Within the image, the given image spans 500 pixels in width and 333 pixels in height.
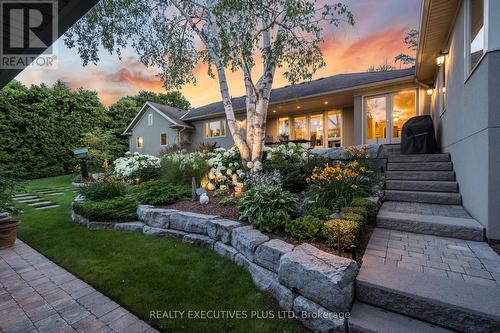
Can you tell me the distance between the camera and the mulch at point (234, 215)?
103 inches

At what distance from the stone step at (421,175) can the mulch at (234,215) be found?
2.16 m

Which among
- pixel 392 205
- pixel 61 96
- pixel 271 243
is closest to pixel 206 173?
pixel 271 243

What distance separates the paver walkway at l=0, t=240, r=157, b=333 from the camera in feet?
6.78

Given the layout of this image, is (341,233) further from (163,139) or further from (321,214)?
(163,139)

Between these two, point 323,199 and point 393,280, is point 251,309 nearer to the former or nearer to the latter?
point 393,280

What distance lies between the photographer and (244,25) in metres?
4.40

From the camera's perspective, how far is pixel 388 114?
8.74m

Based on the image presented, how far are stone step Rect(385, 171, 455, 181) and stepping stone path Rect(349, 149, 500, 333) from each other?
66 centimetres

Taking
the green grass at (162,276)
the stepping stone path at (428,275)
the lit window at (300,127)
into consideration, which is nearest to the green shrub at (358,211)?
the stepping stone path at (428,275)

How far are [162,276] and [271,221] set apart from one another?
151 centimetres

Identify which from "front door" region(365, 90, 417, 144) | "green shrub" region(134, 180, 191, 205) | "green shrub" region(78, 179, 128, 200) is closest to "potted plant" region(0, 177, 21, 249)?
"green shrub" region(78, 179, 128, 200)

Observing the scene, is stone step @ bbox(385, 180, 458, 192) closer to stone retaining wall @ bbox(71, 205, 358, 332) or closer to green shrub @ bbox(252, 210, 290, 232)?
green shrub @ bbox(252, 210, 290, 232)

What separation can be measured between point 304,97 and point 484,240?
8.08 metres

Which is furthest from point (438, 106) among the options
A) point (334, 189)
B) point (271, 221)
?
point (271, 221)
